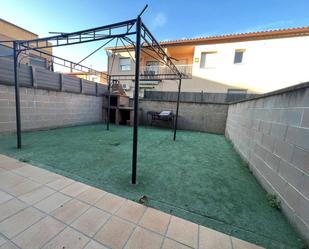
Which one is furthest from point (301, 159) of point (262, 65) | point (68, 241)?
point (262, 65)

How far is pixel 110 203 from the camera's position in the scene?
5.50ft

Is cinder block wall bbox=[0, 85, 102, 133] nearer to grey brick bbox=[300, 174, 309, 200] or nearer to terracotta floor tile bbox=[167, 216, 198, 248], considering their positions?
terracotta floor tile bbox=[167, 216, 198, 248]

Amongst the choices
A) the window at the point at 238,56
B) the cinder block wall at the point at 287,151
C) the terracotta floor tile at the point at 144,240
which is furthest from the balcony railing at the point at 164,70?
the terracotta floor tile at the point at 144,240

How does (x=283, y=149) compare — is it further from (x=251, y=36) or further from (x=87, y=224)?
(x=251, y=36)

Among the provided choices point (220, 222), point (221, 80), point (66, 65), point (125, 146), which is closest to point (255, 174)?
point (220, 222)

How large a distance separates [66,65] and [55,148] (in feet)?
10.8

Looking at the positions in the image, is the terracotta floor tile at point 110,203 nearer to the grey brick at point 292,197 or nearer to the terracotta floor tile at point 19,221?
the terracotta floor tile at point 19,221

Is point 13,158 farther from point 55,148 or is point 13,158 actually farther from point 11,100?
point 11,100

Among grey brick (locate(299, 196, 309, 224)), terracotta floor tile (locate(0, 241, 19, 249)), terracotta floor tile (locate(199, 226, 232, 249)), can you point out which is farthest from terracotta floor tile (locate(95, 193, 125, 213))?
grey brick (locate(299, 196, 309, 224))

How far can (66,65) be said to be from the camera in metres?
5.12

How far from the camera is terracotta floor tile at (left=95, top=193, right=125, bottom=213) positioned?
159 centimetres

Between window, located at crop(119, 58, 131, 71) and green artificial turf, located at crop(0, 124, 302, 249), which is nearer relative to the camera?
green artificial turf, located at crop(0, 124, 302, 249)

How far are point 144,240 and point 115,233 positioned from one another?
10.7 inches

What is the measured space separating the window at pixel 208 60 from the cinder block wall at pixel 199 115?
11.2 ft
